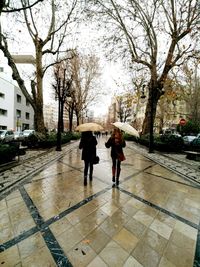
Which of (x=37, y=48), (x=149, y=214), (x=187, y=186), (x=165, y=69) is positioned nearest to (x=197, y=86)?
(x=165, y=69)

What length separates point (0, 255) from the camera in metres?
2.75

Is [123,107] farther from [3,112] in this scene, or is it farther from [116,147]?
[116,147]

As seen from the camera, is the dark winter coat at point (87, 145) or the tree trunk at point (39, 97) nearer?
the dark winter coat at point (87, 145)

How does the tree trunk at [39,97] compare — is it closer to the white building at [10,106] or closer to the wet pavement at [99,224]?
the wet pavement at [99,224]

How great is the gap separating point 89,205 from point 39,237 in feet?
4.87

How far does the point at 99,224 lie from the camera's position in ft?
11.8

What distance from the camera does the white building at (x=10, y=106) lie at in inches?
1539

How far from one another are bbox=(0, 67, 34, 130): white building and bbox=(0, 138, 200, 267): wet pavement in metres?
35.3

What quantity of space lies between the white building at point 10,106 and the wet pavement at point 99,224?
3528 cm

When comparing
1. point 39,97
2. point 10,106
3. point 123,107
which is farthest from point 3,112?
point 39,97

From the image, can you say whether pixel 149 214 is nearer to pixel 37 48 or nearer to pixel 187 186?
pixel 187 186

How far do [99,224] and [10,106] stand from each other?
43.5 metres

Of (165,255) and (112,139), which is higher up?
(112,139)

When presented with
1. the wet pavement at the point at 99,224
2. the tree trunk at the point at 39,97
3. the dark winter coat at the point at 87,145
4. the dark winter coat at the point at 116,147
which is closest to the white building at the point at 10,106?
the tree trunk at the point at 39,97
